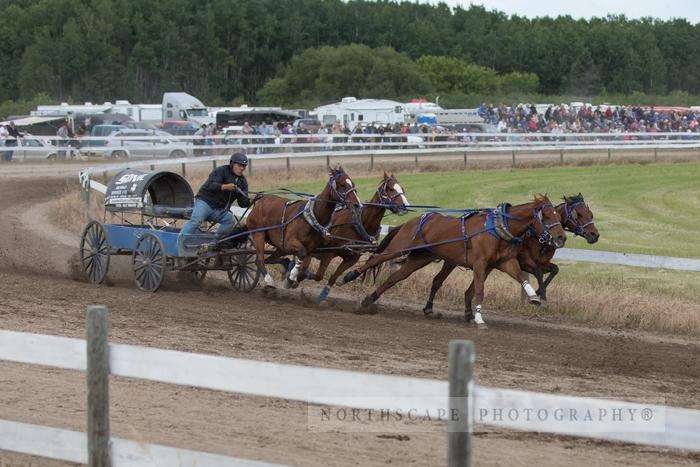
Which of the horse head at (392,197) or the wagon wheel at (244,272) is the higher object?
the horse head at (392,197)

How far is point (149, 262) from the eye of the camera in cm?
1488

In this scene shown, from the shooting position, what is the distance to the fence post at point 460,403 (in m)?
4.62

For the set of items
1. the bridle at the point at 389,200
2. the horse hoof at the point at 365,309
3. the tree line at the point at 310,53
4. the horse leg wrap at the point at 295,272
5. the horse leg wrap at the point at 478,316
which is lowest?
the horse hoof at the point at 365,309

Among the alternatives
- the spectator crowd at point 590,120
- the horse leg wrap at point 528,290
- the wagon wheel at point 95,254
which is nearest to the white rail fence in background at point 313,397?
the horse leg wrap at point 528,290

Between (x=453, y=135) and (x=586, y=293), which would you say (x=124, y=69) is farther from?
(x=586, y=293)

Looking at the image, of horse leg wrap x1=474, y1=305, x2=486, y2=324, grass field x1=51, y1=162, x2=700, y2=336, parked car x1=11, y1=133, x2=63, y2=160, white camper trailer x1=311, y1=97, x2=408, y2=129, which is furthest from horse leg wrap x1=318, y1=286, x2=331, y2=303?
white camper trailer x1=311, y1=97, x2=408, y2=129

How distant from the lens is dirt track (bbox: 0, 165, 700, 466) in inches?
269

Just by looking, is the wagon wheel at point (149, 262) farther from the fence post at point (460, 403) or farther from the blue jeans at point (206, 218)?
the fence post at point (460, 403)

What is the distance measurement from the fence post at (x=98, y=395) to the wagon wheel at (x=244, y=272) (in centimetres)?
979

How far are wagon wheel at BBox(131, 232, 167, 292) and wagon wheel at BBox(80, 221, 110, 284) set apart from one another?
623 mm

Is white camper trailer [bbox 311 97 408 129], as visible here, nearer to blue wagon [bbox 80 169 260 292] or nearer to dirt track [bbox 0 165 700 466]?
blue wagon [bbox 80 169 260 292]

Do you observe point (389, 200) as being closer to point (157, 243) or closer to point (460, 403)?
point (157, 243)

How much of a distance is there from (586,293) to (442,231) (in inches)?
81.4

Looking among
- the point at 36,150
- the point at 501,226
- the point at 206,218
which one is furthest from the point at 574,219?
the point at 36,150
